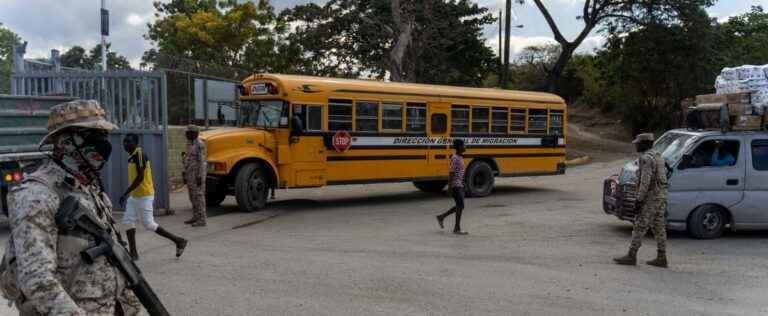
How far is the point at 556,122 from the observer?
17.2 meters

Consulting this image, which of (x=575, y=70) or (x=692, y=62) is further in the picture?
(x=575, y=70)

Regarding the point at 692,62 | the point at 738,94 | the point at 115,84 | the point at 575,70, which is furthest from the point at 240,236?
the point at 575,70

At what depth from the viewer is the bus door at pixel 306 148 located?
12.8m

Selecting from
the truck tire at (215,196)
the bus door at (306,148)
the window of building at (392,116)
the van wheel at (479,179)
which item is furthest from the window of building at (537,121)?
the truck tire at (215,196)

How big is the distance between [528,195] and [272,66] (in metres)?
22.8

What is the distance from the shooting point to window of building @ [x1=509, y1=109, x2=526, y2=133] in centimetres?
1627

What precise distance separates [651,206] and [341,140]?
266 inches

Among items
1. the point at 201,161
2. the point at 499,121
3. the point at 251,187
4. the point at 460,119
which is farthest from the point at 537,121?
the point at 201,161

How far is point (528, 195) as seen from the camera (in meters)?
16.1

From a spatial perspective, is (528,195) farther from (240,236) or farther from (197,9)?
(197,9)

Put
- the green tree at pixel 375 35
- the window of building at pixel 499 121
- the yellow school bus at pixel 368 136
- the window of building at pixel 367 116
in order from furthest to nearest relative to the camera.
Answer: the green tree at pixel 375 35, the window of building at pixel 499 121, the window of building at pixel 367 116, the yellow school bus at pixel 368 136

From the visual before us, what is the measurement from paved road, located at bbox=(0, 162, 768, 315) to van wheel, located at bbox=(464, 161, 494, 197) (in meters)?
2.74

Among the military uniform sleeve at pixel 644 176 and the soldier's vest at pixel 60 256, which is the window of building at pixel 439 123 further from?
the soldier's vest at pixel 60 256

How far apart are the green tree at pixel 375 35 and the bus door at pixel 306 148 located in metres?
12.2
